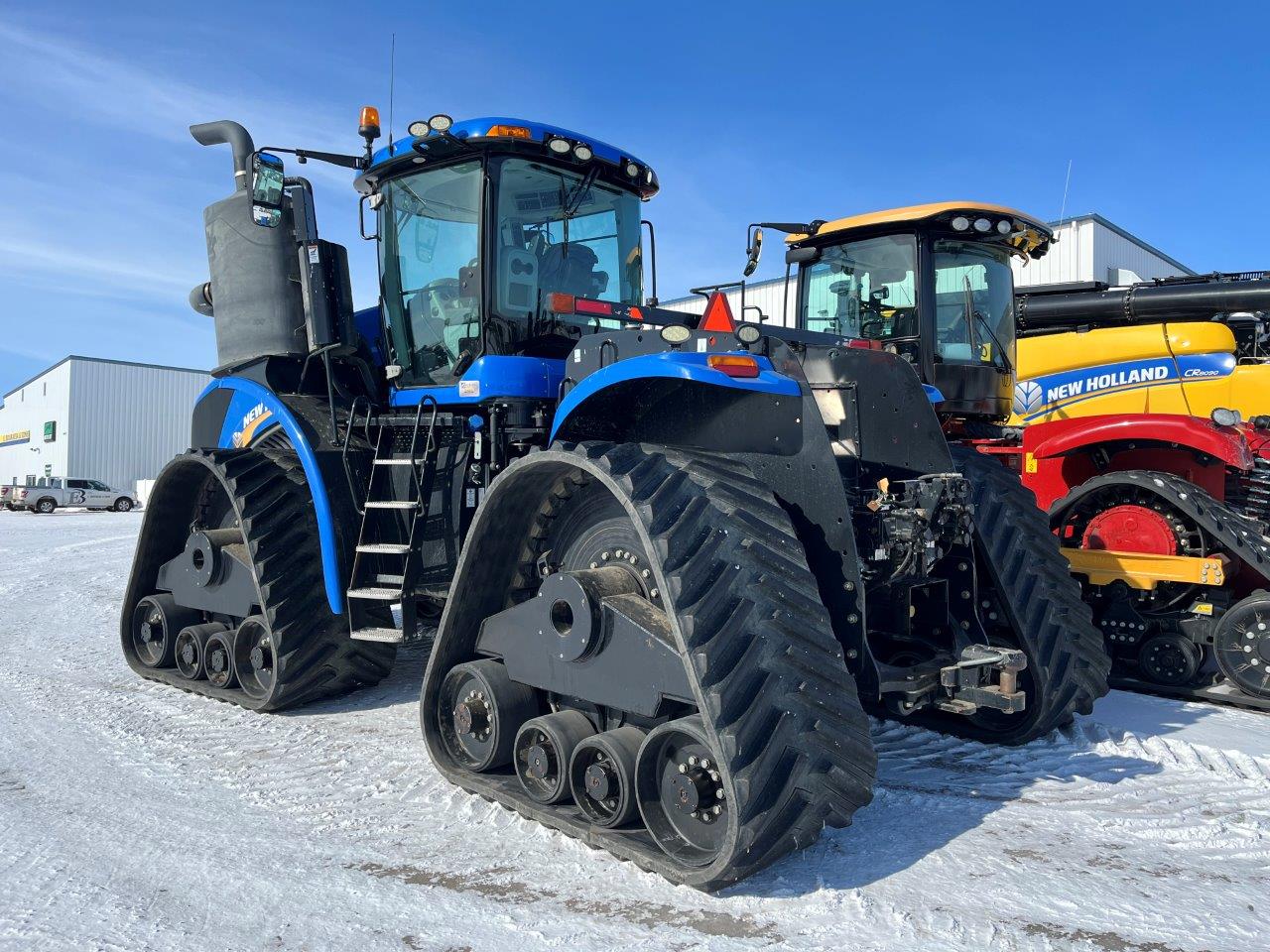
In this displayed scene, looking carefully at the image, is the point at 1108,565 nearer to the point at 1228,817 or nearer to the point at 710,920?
the point at 1228,817

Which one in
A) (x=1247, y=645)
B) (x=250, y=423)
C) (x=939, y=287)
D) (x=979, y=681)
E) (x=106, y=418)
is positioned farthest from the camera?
(x=106, y=418)

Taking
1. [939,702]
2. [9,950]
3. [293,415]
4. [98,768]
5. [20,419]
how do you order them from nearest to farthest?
1. [9,950]
2. [939,702]
3. [98,768]
4. [293,415]
5. [20,419]

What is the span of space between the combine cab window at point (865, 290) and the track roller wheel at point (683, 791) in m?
5.30

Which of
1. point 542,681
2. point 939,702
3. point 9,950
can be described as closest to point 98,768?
point 9,950

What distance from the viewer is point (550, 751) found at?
387 cm

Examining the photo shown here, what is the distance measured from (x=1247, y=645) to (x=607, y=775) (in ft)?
15.5

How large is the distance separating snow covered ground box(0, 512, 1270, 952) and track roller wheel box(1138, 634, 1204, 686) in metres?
0.97

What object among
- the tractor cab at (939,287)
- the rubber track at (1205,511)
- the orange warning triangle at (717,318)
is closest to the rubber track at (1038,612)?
the orange warning triangle at (717,318)

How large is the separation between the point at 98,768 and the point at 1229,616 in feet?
20.8

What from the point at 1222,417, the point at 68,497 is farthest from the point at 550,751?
the point at 68,497

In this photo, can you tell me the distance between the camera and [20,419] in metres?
52.8

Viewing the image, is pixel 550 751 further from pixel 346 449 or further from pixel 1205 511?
pixel 1205 511

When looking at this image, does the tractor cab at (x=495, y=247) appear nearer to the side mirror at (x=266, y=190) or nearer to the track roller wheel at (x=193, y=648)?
the side mirror at (x=266, y=190)

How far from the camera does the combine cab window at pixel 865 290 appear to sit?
797 cm
